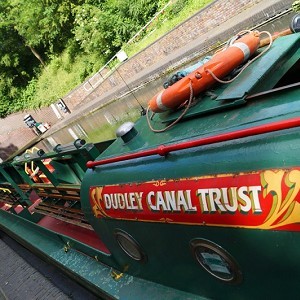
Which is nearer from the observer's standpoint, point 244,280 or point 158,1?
point 244,280

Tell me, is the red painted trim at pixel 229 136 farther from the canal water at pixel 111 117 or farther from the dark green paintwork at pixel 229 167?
the canal water at pixel 111 117

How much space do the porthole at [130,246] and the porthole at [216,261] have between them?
2.16 ft

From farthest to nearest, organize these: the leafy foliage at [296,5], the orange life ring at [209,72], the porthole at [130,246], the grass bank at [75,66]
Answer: the grass bank at [75,66]
the leafy foliage at [296,5]
the porthole at [130,246]
the orange life ring at [209,72]

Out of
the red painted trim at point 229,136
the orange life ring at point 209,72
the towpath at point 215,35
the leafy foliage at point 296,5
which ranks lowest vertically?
the leafy foliage at point 296,5

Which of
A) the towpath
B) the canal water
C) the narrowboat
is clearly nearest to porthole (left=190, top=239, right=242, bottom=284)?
the narrowboat

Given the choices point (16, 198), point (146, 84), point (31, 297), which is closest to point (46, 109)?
point (146, 84)

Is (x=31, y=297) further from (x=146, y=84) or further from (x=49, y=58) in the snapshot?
(x=49, y=58)

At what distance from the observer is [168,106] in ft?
7.59

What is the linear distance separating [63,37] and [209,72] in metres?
27.0

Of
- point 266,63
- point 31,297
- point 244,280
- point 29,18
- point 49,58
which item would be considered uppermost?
point 29,18

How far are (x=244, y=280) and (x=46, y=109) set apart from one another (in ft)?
91.1

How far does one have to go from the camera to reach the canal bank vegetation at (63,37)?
18.7 m

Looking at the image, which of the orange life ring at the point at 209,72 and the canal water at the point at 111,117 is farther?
the canal water at the point at 111,117

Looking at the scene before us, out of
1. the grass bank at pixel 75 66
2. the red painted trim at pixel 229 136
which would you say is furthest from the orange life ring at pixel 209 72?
the grass bank at pixel 75 66
